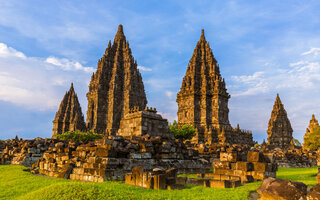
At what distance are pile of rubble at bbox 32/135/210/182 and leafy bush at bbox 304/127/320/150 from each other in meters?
32.7

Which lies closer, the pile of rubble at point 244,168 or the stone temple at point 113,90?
the pile of rubble at point 244,168

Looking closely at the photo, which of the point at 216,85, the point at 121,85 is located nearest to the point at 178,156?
the point at 216,85

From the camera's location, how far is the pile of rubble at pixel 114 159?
820 cm

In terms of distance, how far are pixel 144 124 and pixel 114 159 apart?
6214 millimetres

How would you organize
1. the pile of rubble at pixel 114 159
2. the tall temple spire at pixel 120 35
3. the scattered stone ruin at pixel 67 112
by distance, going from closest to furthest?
the pile of rubble at pixel 114 159 → the scattered stone ruin at pixel 67 112 → the tall temple spire at pixel 120 35

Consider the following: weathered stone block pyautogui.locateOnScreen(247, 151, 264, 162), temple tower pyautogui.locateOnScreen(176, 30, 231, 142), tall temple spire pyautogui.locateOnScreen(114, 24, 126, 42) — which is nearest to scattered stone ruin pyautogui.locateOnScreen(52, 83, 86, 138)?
tall temple spire pyautogui.locateOnScreen(114, 24, 126, 42)

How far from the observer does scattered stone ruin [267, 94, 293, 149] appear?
50.4 metres

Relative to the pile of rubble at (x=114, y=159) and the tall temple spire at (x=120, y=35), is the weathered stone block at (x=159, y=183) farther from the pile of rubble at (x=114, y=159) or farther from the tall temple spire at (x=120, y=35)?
the tall temple spire at (x=120, y=35)

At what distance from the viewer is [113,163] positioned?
8219 mm

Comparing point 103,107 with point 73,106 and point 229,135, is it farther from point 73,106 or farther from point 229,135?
point 229,135

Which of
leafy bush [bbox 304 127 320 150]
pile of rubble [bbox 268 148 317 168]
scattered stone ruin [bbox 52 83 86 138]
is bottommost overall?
pile of rubble [bbox 268 148 317 168]

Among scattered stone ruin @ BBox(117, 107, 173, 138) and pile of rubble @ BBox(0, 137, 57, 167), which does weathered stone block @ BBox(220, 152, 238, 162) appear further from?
pile of rubble @ BBox(0, 137, 57, 167)

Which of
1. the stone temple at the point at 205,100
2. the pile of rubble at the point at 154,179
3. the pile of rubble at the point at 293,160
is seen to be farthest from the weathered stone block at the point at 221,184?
the stone temple at the point at 205,100

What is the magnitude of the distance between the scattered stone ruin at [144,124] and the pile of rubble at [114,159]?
3.52 metres
